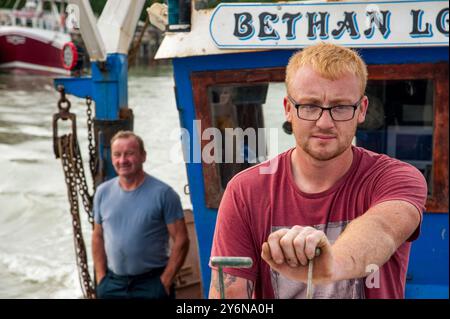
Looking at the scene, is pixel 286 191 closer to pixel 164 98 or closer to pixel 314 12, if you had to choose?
pixel 314 12

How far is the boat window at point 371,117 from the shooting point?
4.18m

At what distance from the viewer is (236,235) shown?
187 cm

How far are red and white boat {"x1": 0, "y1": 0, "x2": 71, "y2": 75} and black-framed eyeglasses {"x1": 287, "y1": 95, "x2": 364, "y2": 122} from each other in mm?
32221

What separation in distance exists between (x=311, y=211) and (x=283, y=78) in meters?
2.53

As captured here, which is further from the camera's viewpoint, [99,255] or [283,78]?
[99,255]

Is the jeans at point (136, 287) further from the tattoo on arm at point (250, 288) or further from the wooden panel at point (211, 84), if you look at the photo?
the tattoo on arm at point (250, 288)

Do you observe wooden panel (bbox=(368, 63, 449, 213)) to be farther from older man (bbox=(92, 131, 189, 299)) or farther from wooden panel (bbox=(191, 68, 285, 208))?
older man (bbox=(92, 131, 189, 299))

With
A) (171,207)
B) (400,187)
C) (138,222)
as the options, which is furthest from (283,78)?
(400,187)

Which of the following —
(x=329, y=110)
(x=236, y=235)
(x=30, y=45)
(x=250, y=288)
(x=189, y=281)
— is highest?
(x=30, y=45)

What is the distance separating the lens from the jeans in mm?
4938

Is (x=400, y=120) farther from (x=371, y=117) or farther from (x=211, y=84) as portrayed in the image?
(x=211, y=84)

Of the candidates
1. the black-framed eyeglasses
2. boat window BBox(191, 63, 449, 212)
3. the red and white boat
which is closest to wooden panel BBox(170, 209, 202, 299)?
boat window BBox(191, 63, 449, 212)
